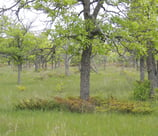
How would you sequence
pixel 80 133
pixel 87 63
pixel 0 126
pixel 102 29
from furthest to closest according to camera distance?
1. pixel 87 63
2. pixel 102 29
3. pixel 0 126
4. pixel 80 133

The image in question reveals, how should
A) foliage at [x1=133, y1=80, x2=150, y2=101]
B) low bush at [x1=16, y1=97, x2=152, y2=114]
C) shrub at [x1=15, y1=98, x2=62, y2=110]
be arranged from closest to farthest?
low bush at [x1=16, y1=97, x2=152, y2=114] < shrub at [x1=15, y1=98, x2=62, y2=110] < foliage at [x1=133, y1=80, x2=150, y2=101]

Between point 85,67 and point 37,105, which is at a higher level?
point 85,67

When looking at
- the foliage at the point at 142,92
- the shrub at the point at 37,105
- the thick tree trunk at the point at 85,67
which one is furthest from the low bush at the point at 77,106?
the foliage at the point at 142,92

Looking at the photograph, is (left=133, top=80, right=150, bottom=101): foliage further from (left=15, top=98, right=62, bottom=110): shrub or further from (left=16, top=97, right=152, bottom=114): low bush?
(left=15, top=98, right=62, bottom=110): shrub

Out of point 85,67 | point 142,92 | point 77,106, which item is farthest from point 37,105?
point 142,92

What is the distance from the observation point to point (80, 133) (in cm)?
513

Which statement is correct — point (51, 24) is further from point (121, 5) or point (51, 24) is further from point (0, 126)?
point (0, 126)

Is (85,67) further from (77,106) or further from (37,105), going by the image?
(37,105)

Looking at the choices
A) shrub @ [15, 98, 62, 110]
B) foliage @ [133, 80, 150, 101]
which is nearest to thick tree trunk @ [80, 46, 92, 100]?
shrub @ [15, 98, 62, 110]

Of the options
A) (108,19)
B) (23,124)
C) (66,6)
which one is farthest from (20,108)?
(108,19)

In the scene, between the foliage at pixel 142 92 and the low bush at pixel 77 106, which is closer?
the low bush at pixel 77 106

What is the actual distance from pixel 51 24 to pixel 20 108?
11.8 feet

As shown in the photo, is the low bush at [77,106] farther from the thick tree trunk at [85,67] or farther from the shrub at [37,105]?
the thick tree trunk at [85,67]

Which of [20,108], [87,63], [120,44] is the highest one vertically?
[120,44]
